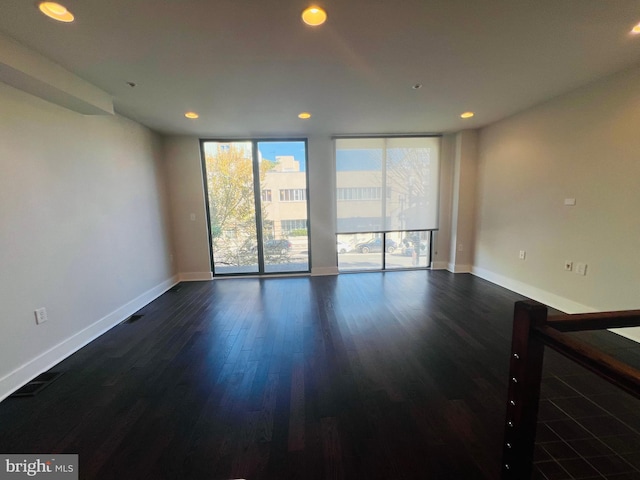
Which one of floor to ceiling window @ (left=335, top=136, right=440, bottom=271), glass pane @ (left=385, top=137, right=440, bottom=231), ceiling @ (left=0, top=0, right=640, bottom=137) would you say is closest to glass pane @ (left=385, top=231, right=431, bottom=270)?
floor to ceiling window @ (left=335, top=136, right=440, bottom=271)

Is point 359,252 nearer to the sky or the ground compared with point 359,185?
nearer to the ground

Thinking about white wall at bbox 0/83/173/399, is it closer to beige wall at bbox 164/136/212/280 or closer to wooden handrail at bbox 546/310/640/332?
beige wall at bbox 164/136/212/280

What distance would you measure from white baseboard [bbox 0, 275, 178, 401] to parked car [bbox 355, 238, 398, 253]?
3660 mm

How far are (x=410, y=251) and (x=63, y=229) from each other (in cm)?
508

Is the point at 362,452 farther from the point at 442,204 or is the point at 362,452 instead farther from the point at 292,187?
the point at 442,204

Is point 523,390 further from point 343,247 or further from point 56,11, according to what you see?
point 343,247

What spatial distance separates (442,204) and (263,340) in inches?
161

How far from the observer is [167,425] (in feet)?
5.32

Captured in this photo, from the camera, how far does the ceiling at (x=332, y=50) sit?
1.59 m

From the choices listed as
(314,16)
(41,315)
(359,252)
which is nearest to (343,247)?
(359,252)

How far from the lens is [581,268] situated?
2906mm

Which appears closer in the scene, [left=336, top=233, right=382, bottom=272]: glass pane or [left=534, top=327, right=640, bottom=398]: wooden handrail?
[left=534, top=327, right=640, bottom=398]: wooden handrail
